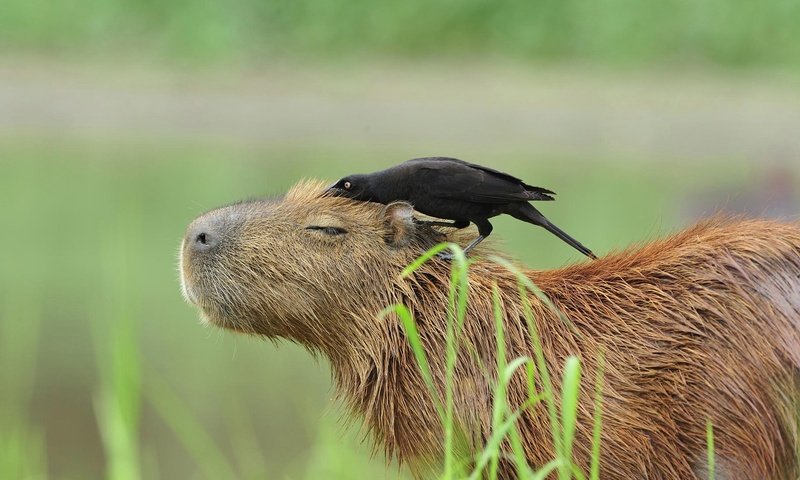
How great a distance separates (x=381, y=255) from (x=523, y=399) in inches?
16.4

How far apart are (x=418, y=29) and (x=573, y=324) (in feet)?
43.2

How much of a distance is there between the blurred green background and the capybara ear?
11.6 feet

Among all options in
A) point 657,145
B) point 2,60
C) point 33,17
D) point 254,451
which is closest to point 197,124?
point 2,60

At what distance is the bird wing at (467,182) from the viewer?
3098 millimetres

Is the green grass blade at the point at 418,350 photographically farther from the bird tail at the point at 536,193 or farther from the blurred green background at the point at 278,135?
the blurred green background at the point at 278,135

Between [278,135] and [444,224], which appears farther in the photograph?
[278,135]

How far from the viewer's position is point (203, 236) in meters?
3.17

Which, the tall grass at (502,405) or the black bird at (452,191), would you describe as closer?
the tall grass at (502,405)

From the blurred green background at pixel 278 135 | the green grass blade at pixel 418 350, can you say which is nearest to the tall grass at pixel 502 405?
the green grass blade at pixel 418 350

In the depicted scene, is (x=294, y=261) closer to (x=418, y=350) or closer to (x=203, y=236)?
(x=203, y=236)

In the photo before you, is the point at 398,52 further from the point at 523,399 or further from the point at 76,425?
the point at 523,399

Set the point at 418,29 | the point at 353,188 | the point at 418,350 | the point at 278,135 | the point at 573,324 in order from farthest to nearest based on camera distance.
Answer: the point at 418,29 → the point at 278,135 → the point at 353,188 → the point at 573,324 → the point at 418,350

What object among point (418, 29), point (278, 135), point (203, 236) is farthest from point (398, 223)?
point (418, 29)

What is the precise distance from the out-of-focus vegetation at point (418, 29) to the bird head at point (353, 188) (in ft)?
39.7
